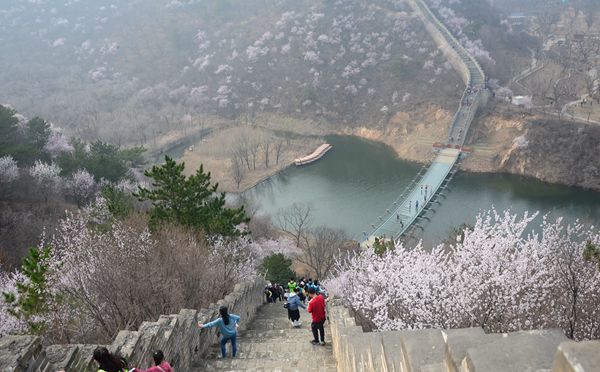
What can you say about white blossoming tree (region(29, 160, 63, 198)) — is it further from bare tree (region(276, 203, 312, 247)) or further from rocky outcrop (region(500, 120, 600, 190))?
rocky outcrop (region(500, 120, 600, 190))

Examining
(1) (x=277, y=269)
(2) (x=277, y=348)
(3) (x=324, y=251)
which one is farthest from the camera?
(3) (x=324, y=251)

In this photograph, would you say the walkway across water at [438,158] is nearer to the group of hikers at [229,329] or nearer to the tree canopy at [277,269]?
the tree canopy at [277,269]

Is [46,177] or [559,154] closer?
[46,177]

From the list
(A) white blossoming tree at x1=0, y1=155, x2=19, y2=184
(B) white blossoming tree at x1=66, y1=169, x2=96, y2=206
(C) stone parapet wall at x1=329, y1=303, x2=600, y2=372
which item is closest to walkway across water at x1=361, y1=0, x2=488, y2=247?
(B) white blossoming tree at x1=66, y1=169, x2=96, y2=206

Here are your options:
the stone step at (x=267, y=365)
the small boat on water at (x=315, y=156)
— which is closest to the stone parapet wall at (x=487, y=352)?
the stone step at (x=267, y=365)

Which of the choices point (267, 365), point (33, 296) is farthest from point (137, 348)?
point (33, 296)

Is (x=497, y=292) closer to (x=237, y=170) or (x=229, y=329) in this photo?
(x=229, y=329)

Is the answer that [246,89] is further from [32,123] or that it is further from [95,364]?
[95,364]
